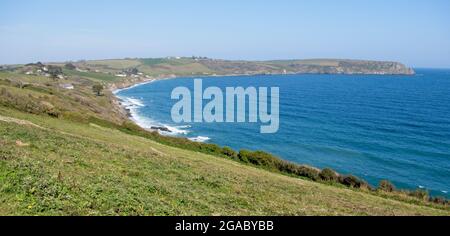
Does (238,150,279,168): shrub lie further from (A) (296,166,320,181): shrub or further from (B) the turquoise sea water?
(B) the turquoise sea water

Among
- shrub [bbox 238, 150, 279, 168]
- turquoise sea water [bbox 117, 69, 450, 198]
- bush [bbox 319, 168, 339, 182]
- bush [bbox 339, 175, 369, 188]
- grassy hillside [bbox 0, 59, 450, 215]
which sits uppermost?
grassy hillside [bbox 0, 59, 450, 215]

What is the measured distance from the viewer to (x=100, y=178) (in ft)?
70.2

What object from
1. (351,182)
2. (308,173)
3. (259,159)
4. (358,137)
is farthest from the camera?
(358,137)

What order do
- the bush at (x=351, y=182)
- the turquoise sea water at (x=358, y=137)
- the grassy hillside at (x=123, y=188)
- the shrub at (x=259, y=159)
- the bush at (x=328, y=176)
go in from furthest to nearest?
the turquoise sea water at (x=358, y=137), the shrub at (x=259, y=159), the bush at (x=328, y=176), the bush at (x=351, y=182), the grassy hillside at (x=123, y=188)

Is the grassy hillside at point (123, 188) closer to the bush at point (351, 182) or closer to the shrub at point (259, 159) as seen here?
the bush at point (351, 182)

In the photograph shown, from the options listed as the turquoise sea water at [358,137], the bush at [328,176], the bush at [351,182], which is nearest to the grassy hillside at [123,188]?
the bush at [351,182]

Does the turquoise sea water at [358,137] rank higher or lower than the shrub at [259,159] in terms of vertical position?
lower

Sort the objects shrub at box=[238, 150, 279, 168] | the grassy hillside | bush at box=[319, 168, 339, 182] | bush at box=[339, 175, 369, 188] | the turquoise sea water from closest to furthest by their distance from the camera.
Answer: the grassy hillside → bush at box=[339, 175, 369, 188] → bush at box=[319, 168, 339, 182] → shrub at box=[238, 150, 279, 168] → the turquoise sea water

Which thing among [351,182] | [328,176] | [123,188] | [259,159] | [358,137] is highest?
[123,188]

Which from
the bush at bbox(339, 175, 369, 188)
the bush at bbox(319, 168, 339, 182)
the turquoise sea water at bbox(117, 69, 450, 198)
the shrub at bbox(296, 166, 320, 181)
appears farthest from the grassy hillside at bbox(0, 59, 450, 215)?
the turquoise sea water at bbox(117, 69, 450, 198)

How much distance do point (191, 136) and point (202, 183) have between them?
6136 centimetres

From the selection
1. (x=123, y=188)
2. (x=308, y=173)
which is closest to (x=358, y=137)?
(x=308, y=173)

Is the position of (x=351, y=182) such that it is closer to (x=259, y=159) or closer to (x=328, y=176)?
(x=328, y=176)
